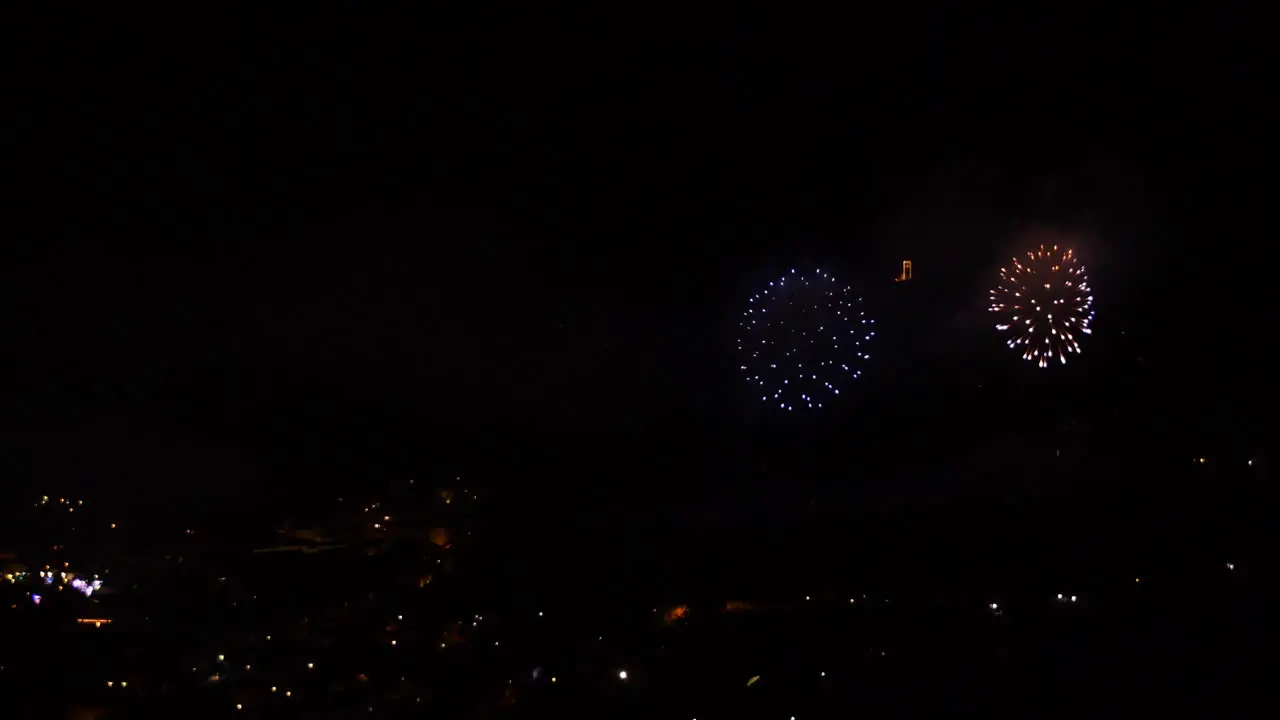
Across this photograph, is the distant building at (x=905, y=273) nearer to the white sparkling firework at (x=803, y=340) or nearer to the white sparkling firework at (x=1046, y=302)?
the white sparkling firework at (x=803, y=340)

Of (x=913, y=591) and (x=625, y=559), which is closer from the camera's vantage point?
(x=913, y=591)

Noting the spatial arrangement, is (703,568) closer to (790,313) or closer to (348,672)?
(348,672)

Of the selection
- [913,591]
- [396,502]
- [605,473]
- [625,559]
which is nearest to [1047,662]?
[913,591]

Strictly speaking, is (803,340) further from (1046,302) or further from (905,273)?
(1046,302)

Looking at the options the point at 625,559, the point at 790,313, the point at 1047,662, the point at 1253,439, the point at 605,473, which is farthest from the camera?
the point at 790,313

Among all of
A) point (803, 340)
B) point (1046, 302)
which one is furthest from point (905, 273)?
point (1046, 302)

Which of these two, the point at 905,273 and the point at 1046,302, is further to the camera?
the point at 905,273

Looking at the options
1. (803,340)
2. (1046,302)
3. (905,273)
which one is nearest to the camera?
(1046,302)
